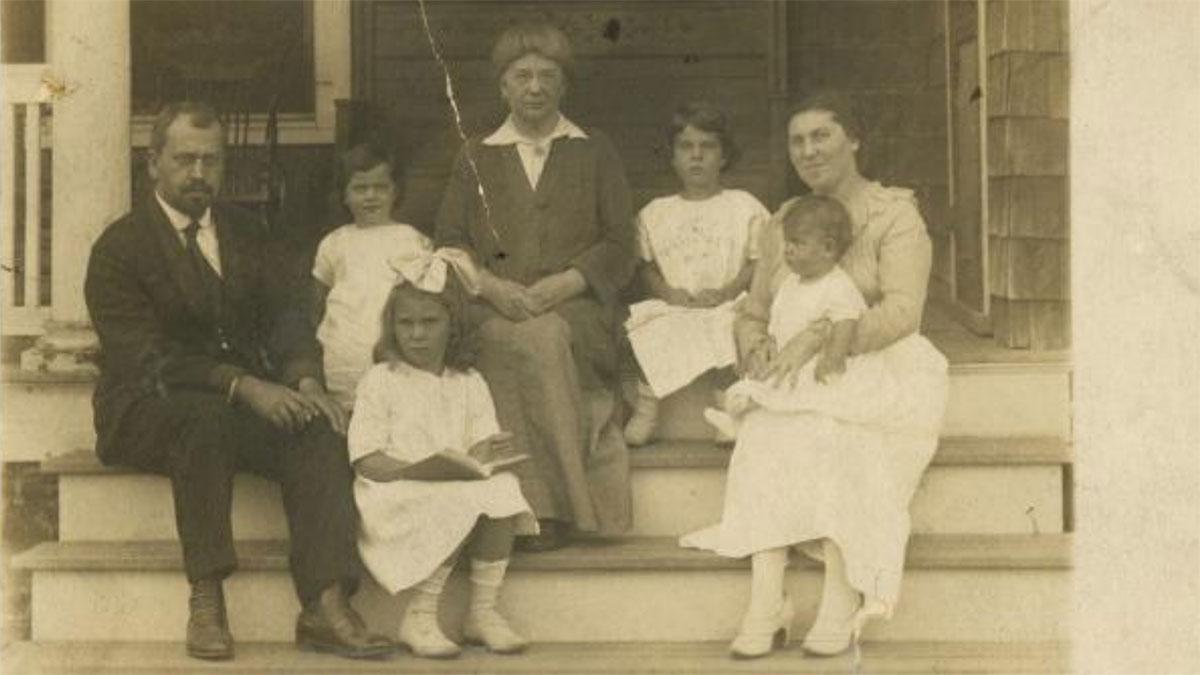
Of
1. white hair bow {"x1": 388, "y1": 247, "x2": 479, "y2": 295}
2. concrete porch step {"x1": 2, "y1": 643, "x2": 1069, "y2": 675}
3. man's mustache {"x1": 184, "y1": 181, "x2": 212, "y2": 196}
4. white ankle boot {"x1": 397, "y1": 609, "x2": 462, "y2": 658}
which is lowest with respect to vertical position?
concrete porch step {"x1": 2, "y1": 643, "x2": 1069, "y2": 675}

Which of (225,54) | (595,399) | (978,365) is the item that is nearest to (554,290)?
(595,399)

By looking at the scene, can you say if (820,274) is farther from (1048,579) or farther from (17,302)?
(17,302)

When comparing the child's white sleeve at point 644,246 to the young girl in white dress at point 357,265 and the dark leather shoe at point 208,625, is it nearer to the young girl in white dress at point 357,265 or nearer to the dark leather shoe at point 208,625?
the young girl in white dress at point 357,265

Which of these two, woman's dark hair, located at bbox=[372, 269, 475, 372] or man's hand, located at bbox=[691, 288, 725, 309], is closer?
woman's dark hair, located at bbox=[372, 269, 475, 372]

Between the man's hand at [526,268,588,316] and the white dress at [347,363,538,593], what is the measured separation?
253 millimetres

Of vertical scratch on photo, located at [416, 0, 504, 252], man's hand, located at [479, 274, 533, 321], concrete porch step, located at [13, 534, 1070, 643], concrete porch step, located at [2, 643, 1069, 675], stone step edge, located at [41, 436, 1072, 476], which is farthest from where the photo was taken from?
vertical scratch on photo, located at [416, 0, 504, 252]

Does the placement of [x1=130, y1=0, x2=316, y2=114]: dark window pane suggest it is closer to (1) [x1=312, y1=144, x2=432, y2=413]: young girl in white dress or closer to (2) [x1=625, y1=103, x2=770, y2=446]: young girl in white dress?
(1) [x1=312, y1=144, x2=432, y2=413]: young girl in white dress

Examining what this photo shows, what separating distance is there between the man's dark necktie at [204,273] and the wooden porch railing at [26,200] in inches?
17.0

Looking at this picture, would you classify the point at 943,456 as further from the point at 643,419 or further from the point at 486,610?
the point at 486,610

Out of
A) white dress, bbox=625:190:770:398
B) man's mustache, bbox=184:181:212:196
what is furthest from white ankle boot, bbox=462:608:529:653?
man's mustache, bbox=184:181:212:196

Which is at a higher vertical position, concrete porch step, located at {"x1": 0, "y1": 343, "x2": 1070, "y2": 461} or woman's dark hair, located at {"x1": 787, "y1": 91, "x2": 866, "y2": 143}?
woman's dark hair, located at {"x1": 787, "y1": 91, "x2": 866, "y2": 143}

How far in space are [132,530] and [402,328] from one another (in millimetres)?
672

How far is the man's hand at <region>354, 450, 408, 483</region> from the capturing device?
10.9ft

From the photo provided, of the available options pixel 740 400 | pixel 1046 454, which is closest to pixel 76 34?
pixel 740 400
